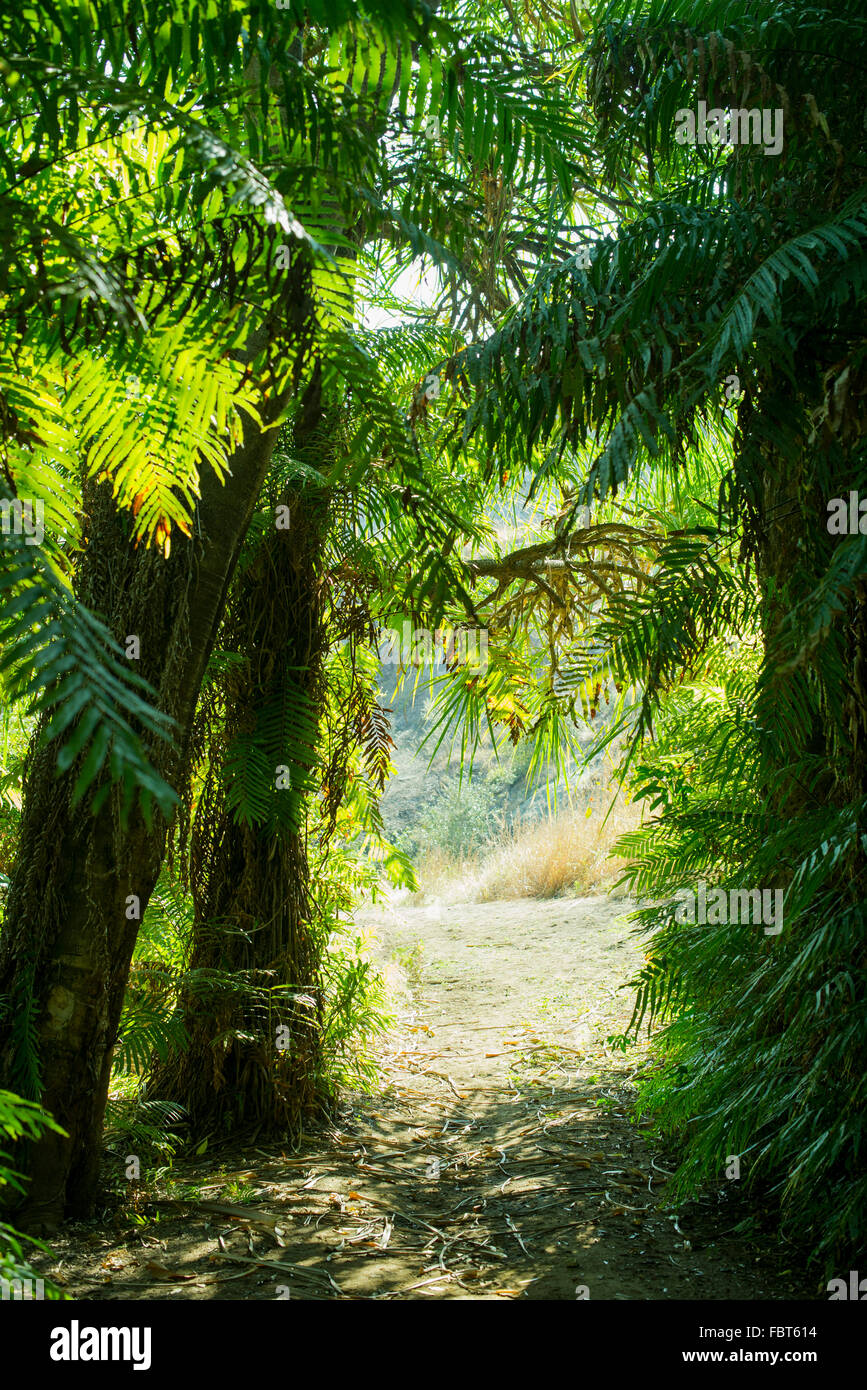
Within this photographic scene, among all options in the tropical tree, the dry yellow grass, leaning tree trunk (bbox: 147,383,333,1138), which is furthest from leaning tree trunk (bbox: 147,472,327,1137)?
the dry yellow grass

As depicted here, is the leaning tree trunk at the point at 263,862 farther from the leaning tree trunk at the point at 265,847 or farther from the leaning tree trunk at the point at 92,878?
the leaning tree trunk at the point at 92,878

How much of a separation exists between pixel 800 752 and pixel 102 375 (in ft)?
5.19

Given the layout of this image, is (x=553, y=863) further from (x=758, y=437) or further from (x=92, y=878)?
(x=758, y=437)

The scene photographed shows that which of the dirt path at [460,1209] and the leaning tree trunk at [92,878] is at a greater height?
the leaning tree trunk at [92,878]

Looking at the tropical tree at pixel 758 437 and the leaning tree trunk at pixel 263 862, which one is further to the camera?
the leaning tree trunk at pixel 263 862

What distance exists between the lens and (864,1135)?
188 centimetres

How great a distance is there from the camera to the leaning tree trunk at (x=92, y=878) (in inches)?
87.4

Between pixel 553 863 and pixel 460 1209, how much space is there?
563 cm

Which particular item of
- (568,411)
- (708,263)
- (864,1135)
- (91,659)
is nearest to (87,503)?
(568,411)

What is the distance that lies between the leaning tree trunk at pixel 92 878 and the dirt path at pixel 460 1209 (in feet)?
0.74

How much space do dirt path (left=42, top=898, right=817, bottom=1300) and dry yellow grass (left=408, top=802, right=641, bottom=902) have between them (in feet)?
9.77

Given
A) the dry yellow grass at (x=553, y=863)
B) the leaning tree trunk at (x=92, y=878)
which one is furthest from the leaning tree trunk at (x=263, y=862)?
the dry yellow grass at (x=553, y=863)

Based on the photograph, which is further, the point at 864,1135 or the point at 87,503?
the point at 87,503
